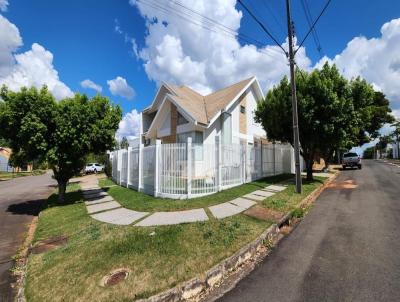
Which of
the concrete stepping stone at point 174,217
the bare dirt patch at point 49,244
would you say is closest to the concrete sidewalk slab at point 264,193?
the concrete stepping stone at point 174,217

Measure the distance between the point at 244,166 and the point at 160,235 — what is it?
788 centimetres

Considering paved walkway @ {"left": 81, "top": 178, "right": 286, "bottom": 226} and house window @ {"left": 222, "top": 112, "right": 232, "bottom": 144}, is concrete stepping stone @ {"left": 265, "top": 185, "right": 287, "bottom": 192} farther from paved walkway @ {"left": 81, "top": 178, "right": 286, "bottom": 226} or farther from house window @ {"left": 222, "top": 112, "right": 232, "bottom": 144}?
house window @ {"left": 222, "top": 112, "right": 232, "bottom": 144}

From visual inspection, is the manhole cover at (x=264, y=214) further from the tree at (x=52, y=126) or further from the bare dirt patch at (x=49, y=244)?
the tree at (x=52, y=126)

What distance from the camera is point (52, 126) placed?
1041 cm

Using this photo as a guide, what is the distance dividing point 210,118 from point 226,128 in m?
1.70

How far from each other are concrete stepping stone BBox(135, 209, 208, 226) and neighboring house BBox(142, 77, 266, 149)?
7336mm

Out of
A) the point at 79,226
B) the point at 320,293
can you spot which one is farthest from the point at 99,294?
the point at 79,226

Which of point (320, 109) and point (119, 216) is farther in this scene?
point (320, 109)

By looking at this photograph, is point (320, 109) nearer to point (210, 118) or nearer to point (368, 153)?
point (210, 118)

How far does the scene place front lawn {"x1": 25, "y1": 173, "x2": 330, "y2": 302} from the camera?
13.1 ft

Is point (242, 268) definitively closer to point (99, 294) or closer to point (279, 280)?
point (279, 280)

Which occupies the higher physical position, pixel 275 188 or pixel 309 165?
pixel 309 165

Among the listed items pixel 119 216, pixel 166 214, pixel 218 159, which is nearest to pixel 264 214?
pixel 166 214

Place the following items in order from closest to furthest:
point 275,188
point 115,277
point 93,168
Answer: point 115,277 → point 275,188 → point 93,168
